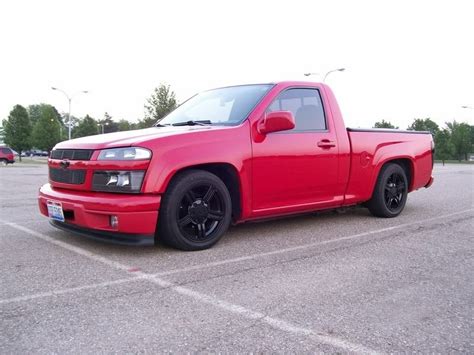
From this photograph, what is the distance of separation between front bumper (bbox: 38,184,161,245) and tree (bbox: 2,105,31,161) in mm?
57066

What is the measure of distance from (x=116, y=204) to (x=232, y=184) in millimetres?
1221

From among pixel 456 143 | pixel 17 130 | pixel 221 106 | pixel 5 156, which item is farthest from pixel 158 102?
pixel 456 143

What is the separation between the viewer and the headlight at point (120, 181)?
151 inches

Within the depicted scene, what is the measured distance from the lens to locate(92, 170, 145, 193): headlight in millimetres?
3830

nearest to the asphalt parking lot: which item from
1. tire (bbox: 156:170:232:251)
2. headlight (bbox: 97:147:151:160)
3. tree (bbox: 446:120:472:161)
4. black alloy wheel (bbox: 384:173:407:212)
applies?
tire (bbox: 156:170:232:251)

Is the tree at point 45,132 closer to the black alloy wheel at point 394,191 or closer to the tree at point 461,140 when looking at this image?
the tree at point 461,140

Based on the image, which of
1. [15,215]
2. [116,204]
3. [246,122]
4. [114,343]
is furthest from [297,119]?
[15,215]

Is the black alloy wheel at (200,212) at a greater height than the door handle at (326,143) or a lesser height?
lesser

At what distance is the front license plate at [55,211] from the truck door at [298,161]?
1.82 metres

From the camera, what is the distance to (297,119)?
511 centimetres

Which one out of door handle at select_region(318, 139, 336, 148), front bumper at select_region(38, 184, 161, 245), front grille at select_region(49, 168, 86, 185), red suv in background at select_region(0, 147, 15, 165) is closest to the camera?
front bumper at select_region(38, 184, 161, 245)

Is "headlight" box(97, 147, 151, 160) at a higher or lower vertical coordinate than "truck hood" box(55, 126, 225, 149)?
lower

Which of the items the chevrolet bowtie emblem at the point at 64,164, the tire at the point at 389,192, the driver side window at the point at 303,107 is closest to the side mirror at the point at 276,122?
the driver side window at the point at 303,107

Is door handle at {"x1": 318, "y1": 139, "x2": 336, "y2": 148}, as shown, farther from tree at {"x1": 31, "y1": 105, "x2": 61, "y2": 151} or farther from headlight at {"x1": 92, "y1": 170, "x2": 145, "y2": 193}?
tree at {"x1": 31, "y1": 105, "x2": 61, "y2": 151}
